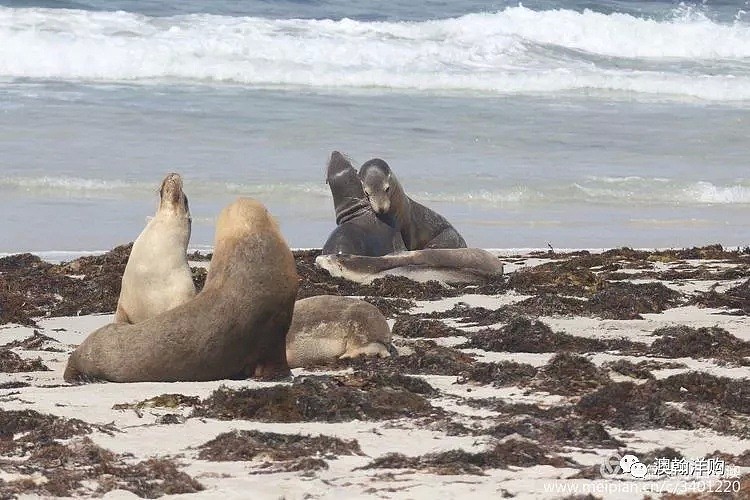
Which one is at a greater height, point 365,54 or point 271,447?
point 365,54

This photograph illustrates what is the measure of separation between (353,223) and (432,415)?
549cm

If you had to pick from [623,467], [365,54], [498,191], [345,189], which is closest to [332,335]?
[623,467]

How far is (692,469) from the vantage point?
452 cm

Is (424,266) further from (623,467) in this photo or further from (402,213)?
(623,467)

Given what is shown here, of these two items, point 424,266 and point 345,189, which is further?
point 345,189

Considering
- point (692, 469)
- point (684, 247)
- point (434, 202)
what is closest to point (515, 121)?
point (434, 202)

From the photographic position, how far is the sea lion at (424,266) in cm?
1004

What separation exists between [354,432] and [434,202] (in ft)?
30.1

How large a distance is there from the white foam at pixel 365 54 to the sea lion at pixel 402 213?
13567 mm

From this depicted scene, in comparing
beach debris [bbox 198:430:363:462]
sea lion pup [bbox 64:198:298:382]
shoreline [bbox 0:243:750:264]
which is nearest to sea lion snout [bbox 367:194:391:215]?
shoreline [bbox 0:243:750:264]

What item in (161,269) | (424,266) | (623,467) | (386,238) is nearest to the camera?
(623,467)

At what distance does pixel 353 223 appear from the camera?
1084cm

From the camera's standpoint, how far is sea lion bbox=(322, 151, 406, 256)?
10.5 m

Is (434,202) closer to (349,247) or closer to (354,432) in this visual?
(349,247)
